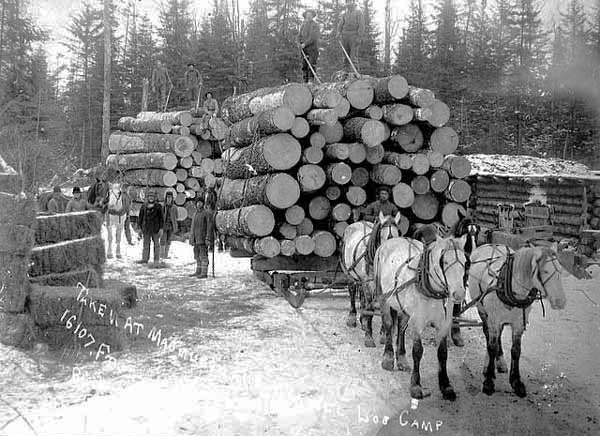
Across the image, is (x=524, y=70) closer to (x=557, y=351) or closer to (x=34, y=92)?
(x=557, y=351)

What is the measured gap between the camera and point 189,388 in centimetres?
489

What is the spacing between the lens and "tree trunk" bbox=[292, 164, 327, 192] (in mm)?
8227

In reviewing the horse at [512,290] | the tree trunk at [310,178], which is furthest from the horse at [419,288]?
the tree trunk at [310,178]

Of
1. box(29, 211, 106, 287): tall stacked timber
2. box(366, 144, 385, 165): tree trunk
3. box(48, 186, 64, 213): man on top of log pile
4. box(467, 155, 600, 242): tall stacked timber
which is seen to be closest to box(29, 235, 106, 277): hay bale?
box(29, 211, 106, 287): tall stacked timber

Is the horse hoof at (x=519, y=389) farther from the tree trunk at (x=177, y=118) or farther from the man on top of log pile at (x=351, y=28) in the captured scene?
the tree trunk at (x=177, y=118)

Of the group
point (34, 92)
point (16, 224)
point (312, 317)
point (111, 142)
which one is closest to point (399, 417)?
point (312, 317)

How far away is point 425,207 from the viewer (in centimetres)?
881

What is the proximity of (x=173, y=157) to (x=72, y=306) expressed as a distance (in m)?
12.0

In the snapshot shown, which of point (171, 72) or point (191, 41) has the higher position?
point (191, 41)

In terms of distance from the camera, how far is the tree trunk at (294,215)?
8.35 metres

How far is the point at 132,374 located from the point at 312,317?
3424 millimetres

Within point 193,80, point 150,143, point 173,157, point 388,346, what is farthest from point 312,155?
point 193,80

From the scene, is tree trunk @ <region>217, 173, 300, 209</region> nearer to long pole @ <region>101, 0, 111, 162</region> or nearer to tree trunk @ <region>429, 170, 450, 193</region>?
tree trunk @ <region>429, 170, 450, 193</region>

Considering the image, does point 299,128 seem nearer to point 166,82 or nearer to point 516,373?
point 516,373
